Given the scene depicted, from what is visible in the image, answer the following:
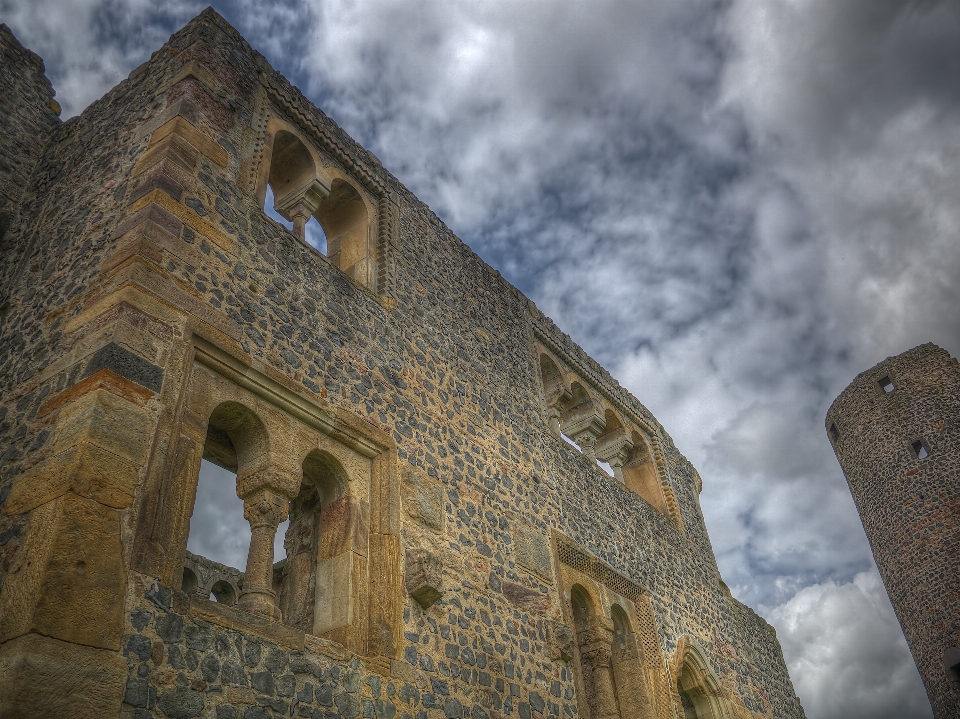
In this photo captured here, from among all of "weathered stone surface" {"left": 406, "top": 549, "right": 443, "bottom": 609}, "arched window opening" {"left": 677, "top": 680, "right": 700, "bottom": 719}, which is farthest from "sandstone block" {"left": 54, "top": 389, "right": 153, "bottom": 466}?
"arched window opening" {"left": 677, "top": 680, "right": 700, "bottom": 719}

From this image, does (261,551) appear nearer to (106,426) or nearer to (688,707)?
(106,426)

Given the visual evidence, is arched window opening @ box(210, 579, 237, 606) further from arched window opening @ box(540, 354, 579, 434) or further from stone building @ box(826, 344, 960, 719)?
stone building @ box(826, 344, 960, 719)

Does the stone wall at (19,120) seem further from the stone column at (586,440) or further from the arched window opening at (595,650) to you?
the stone column at (586,440)

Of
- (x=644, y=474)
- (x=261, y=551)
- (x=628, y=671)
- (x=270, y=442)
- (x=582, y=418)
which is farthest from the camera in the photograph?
(x=644, y=474)

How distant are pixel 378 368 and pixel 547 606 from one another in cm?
288

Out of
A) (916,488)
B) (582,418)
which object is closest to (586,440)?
(582,418)

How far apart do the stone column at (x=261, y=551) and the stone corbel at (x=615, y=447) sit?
7937mm

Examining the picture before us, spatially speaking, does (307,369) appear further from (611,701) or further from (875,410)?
(875,410)

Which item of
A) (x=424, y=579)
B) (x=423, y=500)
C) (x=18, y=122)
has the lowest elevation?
(x=424, y=579)

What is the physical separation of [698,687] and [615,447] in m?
3.75

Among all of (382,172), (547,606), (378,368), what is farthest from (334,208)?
(547,606)

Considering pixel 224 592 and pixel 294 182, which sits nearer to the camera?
pixel 294 182

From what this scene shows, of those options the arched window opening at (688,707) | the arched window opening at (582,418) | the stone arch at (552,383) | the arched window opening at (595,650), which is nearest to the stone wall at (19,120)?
the stone arch at (552,383)

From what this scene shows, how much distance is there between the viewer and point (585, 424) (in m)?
11.5
